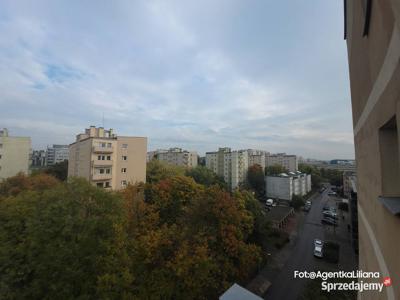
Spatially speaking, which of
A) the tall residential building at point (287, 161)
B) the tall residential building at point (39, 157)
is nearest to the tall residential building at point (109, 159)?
the tall residential building at point (287, 161)

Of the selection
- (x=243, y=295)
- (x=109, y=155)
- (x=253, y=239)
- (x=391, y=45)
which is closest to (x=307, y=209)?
(x=253, y=239)

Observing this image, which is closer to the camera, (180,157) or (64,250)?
(64,250)

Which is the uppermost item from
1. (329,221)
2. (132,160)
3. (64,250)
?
(132,160)

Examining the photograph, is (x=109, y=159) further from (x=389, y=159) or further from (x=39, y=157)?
(x=39, y=157)

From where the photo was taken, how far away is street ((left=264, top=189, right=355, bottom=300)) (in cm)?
1430

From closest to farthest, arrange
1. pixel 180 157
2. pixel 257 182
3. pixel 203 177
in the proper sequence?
pixel 203 177
pixel 257 182
pixel 180 157

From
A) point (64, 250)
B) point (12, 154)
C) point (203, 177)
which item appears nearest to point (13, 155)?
point (12, 154)

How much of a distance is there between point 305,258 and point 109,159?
21997 millimetres

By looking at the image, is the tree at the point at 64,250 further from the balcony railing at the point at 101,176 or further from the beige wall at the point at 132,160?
the beige wall at the point at 132,160

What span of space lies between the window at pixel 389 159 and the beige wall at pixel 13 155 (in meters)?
36.7

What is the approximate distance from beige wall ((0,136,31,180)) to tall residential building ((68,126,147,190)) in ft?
35.0

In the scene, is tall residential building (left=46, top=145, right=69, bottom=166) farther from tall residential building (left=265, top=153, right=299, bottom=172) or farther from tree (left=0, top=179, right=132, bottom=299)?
tree (left=0, top=179, right=132, bottom=299)

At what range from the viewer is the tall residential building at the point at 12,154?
27.5 metres

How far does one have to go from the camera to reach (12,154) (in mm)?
28281
